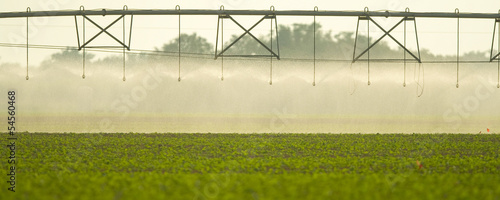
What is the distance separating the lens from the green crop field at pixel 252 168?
548 inches

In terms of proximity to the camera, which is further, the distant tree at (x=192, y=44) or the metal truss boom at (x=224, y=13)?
the distant tree at (x=192, y=44)

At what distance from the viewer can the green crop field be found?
548 inches

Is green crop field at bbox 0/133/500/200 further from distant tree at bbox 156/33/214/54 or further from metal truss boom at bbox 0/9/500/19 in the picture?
distant tree at bbox 156/33/214/54

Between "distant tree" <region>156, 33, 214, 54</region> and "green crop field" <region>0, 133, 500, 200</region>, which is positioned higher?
"distant tree" <region>156, 33, 214, 54</region>

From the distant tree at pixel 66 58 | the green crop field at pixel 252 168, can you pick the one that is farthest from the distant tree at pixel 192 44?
the green crop field at pixel 252 168

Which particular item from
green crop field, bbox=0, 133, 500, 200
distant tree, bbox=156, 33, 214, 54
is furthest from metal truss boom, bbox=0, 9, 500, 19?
distant tree, bbox=156, 33, 214, 54

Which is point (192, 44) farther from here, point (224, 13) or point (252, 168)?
point (252, 168)

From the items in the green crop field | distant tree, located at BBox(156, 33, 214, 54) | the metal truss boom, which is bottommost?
the green crop field

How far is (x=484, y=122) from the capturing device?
44.4 meters

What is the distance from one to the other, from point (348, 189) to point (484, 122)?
110 feet

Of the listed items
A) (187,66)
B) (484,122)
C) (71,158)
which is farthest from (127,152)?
(484,122)

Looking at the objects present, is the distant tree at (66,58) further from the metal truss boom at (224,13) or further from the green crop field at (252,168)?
the metal truss boom at (224,13)

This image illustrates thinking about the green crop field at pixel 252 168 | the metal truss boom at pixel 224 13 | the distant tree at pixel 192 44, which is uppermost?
the distant tree at pixel 192 44

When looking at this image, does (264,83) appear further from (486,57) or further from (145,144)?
(145,144)
